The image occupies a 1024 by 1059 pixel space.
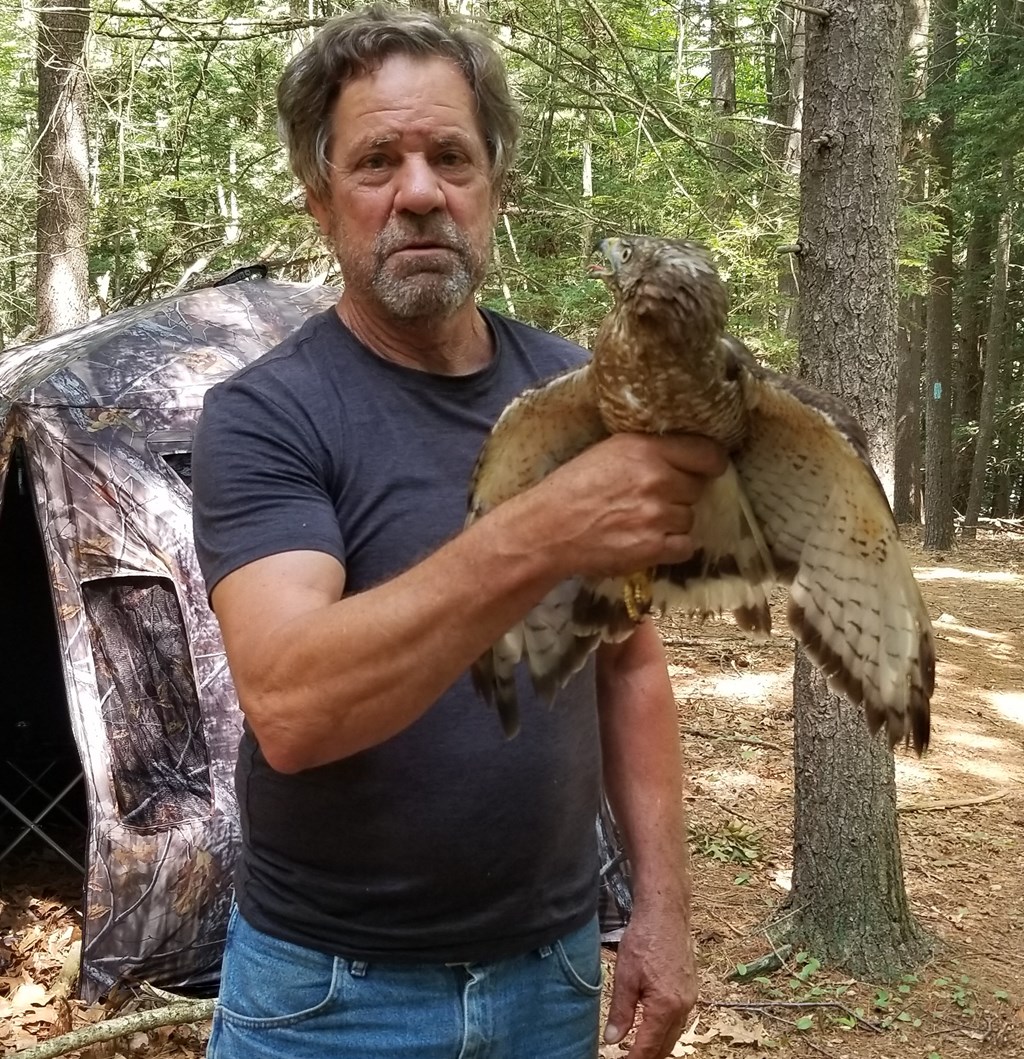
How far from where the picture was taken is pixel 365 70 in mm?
2164

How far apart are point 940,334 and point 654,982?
14.9 metres

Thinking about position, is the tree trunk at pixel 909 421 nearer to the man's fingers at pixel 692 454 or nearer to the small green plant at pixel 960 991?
the small green plant at pixel 960 991

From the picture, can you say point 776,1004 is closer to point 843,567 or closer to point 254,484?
point 843,567

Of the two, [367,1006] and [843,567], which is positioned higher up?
[843,567]

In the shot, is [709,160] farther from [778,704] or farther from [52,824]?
[52,824]

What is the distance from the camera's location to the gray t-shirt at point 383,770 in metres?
1.83

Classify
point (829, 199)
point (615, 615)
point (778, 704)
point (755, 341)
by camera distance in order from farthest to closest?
1. point (755, 341)
2. point (778, 704)
3. point (829, 199)
4. point (615, 615)

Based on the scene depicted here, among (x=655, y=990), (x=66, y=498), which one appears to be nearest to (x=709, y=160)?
(x=66, y=498)

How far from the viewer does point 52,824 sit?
19.5ft

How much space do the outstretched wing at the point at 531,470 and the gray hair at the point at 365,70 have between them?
814mm

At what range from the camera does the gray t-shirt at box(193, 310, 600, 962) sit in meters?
1.83

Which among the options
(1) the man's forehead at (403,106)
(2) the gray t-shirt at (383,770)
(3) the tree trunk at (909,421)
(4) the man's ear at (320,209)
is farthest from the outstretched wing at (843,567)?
(3) the tree trunk at (909,421)

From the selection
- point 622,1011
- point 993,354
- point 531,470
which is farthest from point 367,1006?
point 993,354

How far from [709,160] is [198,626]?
177 inches
